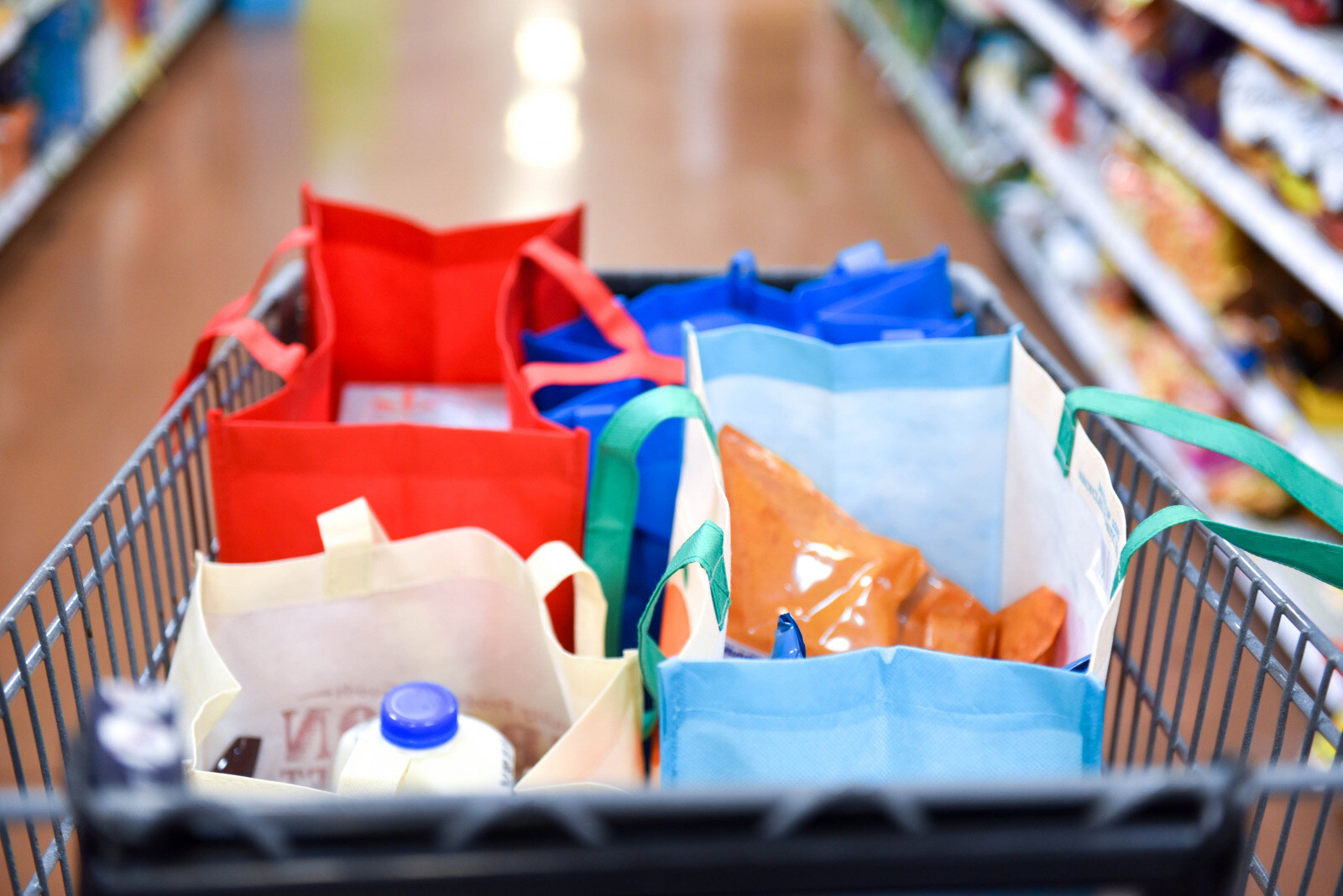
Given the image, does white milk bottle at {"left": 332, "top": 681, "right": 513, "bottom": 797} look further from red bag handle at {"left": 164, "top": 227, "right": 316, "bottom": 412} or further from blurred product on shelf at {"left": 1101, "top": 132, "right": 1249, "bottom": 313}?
blurred product on shelf at {"left": 1101, "top": 132, "right": 1249, "bottom": 313}

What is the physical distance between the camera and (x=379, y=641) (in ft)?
3.71

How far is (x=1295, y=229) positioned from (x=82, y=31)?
378cm

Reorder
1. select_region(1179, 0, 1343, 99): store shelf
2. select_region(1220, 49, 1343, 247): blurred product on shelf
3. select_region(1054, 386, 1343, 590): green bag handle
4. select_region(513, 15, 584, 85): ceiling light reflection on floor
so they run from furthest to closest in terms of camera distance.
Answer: select_region(513, 15, 584, 85): ceiling light reflection on floor
select_region(1220, 49, 1343, 247): blurred product on shelf
select_region(1179, 0, 1343, 99): store shelf
select_region(1054, 386, 1343, 590): green bag handle

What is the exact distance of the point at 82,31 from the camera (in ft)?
12.8

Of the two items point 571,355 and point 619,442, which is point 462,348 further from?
point 619,442

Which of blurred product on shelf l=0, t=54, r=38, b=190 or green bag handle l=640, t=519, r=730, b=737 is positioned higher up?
blurred product on shelf l=0, t=54, r=38, b=190

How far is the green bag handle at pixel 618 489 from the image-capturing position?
1.07 m

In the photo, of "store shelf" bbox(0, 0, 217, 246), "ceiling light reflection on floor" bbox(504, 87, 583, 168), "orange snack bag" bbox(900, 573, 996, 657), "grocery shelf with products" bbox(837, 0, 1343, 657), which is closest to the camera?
"orange snack bag" bbox(900, 573, 996, 657)

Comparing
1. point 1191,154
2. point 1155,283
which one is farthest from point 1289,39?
point 1155,283

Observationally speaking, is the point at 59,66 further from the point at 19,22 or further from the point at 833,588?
the point at 833,588

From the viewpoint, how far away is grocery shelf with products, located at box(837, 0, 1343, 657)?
86.1 inches

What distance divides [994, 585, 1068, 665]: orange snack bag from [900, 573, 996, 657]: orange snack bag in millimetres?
22

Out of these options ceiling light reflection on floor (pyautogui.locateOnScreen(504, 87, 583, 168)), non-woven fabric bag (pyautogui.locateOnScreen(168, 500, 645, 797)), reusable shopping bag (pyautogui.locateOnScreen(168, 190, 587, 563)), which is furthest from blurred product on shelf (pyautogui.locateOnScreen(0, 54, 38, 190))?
non-woven fabric bag (pyautogui.locateOnScreen(168, 500, 645, 797))

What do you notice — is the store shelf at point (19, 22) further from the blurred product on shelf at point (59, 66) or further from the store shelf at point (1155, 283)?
the store shelf at point (1155, 283)
